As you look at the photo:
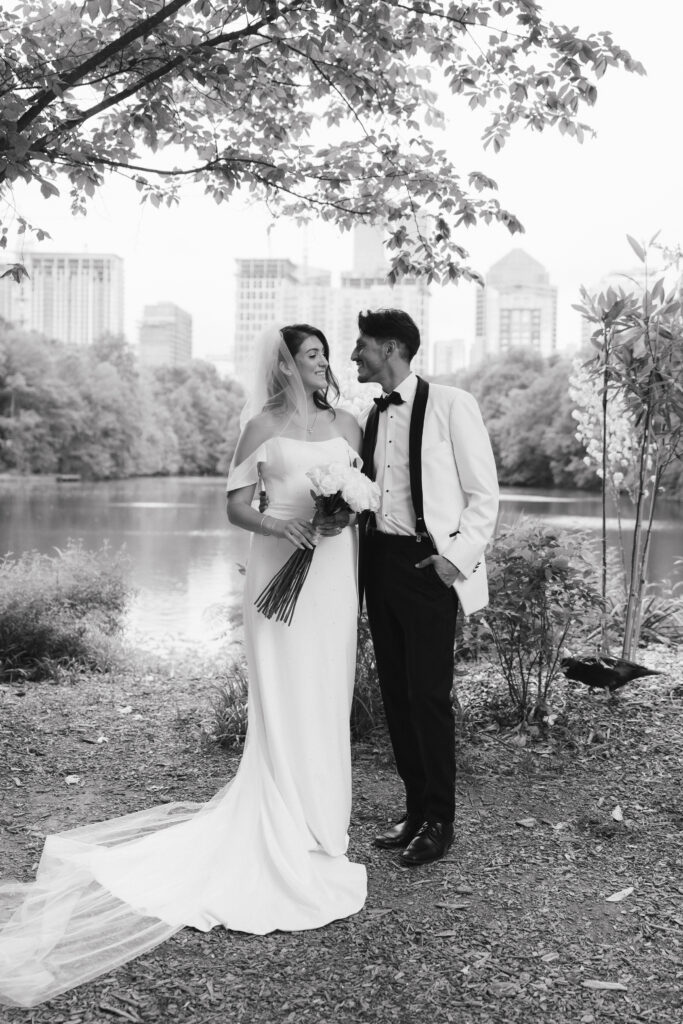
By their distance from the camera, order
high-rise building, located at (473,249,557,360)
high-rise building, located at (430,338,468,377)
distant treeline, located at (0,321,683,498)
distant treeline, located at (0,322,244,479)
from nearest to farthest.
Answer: distant treeline, located at (0,322,244,479) < distant treeline, located at (0,321,683,498) < high-rise building, located at (430,338,468,377) < high-rise building, located at (473,249,557,360)

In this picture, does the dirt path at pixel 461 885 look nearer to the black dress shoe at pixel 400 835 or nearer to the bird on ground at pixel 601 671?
the black dress shoe at pixel 400 835

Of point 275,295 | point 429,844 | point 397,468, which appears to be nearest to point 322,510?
point 397,468

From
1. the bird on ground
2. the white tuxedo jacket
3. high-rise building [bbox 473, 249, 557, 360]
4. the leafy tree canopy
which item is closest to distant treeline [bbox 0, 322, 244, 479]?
the leafy tree canopy

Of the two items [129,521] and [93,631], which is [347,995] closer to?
[93,631]

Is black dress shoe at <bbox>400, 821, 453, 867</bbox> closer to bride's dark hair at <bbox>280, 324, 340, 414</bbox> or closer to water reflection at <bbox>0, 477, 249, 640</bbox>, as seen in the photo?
bride's dark hair at <bbox>280, 324, 340, 414</bbox>

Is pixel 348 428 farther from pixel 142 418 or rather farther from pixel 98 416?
pixel 142 418

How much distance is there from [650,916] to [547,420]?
51.6 m

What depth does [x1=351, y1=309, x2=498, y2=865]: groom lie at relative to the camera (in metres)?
3.51

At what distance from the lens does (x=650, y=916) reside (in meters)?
3.14

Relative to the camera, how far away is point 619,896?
3.29 meters

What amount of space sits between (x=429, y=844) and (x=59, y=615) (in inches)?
202

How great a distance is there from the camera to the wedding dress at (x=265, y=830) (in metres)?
3.02

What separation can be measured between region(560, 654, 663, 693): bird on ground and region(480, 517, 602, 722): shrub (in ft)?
0.55

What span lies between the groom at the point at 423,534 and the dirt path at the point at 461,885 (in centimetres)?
41
